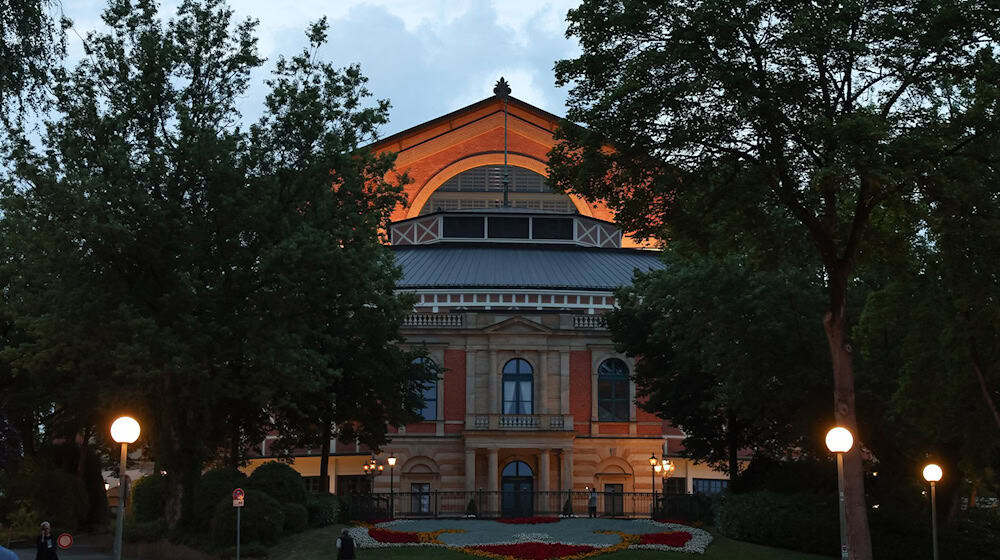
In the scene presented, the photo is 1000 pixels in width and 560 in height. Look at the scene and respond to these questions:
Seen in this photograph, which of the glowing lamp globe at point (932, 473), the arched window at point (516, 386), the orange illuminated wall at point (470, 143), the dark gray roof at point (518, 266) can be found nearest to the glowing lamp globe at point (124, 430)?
the glowing lamp globe at point (932, 473)

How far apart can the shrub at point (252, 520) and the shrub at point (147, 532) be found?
247 cm

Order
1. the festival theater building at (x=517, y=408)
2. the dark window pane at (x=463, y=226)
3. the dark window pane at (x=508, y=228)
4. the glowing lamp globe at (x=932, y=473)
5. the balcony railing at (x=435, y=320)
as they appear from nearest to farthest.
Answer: the glowing lamp globe at (x=932, y=473) < the festival theater building at (x=517, y=408) < the balcony railing at (x=435, y=320) < the dark window pane at (x=508, y=228) < the dark window pane at (x=463, y=226)

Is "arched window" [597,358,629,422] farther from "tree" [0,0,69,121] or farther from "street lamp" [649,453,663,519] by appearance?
"tree" [0,0,69,121]

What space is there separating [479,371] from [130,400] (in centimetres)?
2906

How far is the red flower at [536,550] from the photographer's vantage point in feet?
106

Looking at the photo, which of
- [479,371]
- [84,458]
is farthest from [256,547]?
[479,371]

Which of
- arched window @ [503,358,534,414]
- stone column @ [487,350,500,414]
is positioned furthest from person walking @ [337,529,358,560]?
arched window @ [503,358,534,414]

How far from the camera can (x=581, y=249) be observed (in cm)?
7019

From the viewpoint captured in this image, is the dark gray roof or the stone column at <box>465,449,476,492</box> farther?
the dark gray roof

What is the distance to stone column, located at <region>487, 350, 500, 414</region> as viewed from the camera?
59.8m

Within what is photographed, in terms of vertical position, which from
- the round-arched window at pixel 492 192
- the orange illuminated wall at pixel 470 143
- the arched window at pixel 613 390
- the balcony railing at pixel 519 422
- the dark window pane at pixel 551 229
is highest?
the orange illuminated wall at pixel 470 143

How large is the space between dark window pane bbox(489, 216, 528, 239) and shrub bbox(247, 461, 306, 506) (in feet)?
115

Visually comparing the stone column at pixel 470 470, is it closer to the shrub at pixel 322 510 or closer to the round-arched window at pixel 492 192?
the shrub at pixel 322 510

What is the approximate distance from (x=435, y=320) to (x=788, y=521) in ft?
94.5
